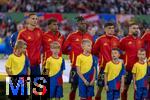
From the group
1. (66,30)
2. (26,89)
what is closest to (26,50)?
(26,89)

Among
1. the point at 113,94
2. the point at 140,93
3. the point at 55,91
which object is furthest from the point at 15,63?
the point at 140,93

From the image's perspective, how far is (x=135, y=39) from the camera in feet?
36.8

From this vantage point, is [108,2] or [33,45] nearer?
[33,45]

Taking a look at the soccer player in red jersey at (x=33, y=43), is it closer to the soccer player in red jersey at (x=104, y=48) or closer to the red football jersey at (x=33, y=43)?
the red football jersey at (x=33, y=43)

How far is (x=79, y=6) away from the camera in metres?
29.6

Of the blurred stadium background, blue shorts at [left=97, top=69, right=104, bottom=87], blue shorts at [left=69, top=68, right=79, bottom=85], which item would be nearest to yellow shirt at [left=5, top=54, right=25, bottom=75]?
blue shorts at [left=69, top=68, right=79, bottom=85]

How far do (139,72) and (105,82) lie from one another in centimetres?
78

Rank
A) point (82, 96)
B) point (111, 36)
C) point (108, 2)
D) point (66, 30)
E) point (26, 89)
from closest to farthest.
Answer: point (26, 89), point (82, 96), point (111, 36), point (66, 30), point (108, 2)

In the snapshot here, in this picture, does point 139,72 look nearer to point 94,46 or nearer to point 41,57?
point 94,46

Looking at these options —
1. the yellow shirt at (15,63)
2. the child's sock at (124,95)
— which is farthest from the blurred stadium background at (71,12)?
the yellow shirt at (15,63)

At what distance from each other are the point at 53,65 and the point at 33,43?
2.71 ft

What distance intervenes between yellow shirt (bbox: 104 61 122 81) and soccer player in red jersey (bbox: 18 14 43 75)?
1497 mm

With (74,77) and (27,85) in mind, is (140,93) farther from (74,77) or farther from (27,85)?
(27,85)

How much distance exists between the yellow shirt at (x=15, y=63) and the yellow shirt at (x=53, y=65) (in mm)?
590
